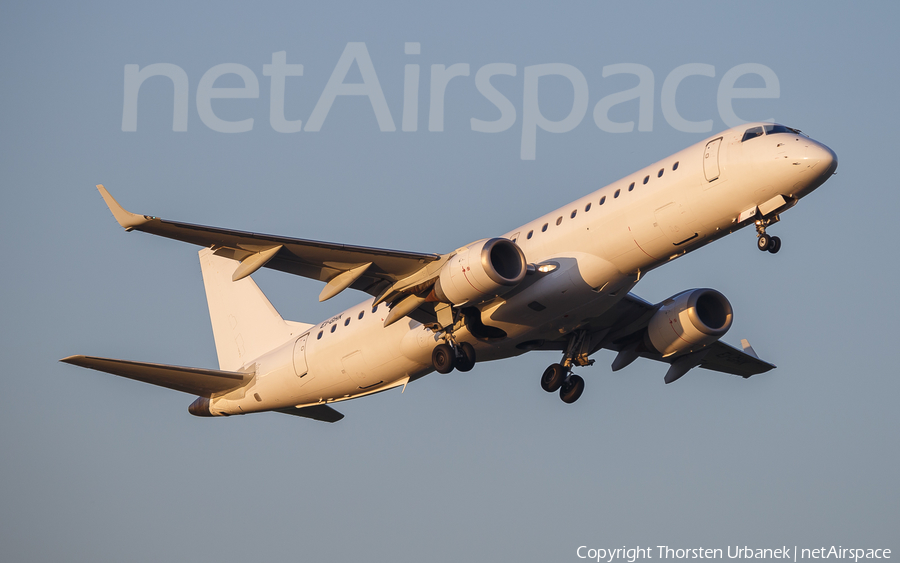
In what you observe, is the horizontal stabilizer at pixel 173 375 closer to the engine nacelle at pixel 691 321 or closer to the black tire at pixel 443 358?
the black tire at pixel 443 358

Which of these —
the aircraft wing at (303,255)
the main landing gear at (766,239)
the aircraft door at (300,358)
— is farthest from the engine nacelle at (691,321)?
the aircraft door at (300,358)

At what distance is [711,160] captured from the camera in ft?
84.0

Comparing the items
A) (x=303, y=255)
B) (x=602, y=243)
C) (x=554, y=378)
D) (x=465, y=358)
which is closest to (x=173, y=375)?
(x=303, y=255)

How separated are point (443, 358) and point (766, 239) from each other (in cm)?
922

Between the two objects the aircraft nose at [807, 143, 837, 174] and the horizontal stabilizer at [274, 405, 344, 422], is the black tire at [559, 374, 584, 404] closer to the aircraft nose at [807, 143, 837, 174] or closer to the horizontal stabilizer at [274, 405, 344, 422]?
the horizontal stabilizer at [274, 405, 344, 422]

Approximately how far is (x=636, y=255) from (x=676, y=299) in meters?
6.38

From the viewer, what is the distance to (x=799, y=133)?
25.6 metres

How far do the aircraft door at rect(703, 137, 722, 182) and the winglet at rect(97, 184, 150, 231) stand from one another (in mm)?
13895

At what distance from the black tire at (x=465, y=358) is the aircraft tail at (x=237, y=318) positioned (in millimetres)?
8740

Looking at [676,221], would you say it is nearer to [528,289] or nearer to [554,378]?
[528,289]

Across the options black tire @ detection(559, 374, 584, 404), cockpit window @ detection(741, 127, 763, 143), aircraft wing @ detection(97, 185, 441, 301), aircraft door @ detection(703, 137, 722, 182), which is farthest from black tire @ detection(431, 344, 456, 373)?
cockpit window @ detection(741, 127, 763, 143)

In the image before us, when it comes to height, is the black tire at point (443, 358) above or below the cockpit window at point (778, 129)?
below

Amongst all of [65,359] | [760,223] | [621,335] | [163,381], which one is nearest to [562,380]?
[621,335]

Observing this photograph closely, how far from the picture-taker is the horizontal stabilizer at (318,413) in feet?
113
